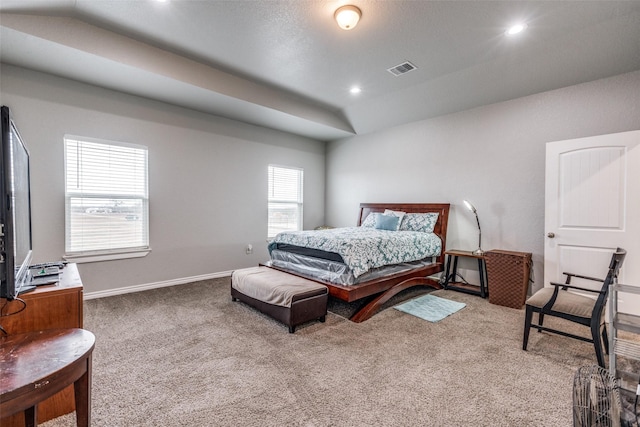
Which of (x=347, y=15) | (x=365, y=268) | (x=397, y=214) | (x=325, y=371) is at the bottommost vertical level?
(x=325, y=371)

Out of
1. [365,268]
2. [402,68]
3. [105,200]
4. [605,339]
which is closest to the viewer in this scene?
[605,339]

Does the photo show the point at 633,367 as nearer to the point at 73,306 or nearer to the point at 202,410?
the point at 202,410

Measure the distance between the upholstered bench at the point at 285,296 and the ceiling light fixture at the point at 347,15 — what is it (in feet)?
8.10

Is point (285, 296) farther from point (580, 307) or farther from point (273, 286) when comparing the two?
point (580, 307)

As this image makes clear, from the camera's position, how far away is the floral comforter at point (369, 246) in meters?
3.07

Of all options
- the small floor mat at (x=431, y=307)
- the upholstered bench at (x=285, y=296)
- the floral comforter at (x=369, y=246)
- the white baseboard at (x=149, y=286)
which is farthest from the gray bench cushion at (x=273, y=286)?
the white baseboard at (x=149, y=286)

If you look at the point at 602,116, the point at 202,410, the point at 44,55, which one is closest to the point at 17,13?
the point at 44,55

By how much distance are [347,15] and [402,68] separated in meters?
1.40

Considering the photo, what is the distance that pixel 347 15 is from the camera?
8.18 feet

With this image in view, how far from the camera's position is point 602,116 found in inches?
131

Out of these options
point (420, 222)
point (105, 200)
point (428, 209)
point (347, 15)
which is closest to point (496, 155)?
point (428, 209)

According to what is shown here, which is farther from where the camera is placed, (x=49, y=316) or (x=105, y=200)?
(x=105, y=200)

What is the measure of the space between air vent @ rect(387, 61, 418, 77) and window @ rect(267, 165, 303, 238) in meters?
2.75

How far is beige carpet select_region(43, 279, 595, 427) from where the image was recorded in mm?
1663
